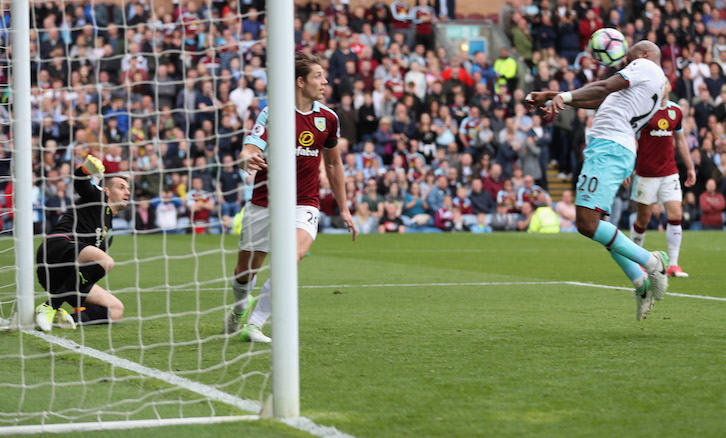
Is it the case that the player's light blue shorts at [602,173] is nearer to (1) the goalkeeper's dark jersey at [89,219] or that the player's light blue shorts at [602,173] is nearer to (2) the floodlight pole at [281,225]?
(2) the floodlight pole at [281,225]

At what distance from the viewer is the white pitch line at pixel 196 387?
3.83 metres

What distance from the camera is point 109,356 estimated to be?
5.63 meters

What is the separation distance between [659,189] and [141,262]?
658 centimetres

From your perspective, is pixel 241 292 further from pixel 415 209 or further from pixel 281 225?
pixel 415 209

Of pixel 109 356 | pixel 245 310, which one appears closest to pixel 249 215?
pixel 245 310

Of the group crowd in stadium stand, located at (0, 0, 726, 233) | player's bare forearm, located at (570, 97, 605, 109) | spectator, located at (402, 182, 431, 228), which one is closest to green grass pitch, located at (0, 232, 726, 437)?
player's bare forearm, located at (570, 97, 605, 109)

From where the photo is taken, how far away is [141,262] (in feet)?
19.7

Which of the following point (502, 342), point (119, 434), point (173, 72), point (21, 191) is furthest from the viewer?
point (173, 72)

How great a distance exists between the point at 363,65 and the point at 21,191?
16.2 meters

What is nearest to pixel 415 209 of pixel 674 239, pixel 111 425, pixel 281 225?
pixel 674 239

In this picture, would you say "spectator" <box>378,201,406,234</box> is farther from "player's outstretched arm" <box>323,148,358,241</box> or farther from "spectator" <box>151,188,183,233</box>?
"player's outstretched arm" <box>323,148,358,241</box>

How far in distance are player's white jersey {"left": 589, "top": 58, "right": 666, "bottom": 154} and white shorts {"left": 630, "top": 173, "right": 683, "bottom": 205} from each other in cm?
383

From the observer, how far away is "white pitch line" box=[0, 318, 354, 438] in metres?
3.83

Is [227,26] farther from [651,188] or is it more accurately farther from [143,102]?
[651,188]
